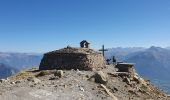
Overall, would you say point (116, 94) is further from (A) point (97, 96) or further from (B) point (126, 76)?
(B) point (126, 76)

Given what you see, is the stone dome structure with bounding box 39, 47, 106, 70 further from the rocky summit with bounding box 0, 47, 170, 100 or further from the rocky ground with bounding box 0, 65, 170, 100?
the rocky ground with bounding box 0, 65, 170, 100

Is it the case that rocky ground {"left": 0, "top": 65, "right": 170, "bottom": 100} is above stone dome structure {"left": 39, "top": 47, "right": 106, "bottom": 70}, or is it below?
below

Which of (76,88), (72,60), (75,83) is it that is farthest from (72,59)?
(76,88)

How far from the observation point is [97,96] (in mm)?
40719

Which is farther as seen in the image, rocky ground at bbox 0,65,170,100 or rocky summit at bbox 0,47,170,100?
rocky summit at bbox 0,47,170,100

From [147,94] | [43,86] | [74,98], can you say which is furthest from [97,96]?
[147,94]

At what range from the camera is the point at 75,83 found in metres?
44.9

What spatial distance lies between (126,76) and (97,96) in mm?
15970

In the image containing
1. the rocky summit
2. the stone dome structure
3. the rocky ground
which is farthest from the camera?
the stone dome structure

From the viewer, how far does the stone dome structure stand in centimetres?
6244

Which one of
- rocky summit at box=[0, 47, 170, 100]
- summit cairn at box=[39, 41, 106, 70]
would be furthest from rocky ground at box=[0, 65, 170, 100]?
summit cairn at box=[39, 41, 106, 70]

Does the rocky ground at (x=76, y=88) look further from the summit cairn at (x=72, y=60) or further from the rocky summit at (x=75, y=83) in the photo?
the summit cairn at (x=72, y=60)

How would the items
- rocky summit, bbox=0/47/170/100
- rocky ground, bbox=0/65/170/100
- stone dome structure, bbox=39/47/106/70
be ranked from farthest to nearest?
stone dome structure, bbox=39/47/106/70, rocky summit, bbox=0/47/170/100, rocky ground, bbox=0/65/170/100

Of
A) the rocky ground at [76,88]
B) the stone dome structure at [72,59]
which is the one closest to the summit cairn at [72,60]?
the stone dome structure at [72,59]
